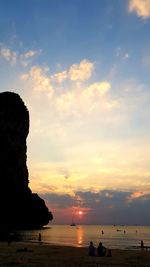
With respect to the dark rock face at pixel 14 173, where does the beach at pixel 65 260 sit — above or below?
below

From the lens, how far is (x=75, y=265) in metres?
32.2

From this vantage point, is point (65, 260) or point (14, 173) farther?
point (14, 173)

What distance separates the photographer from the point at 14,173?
176 m

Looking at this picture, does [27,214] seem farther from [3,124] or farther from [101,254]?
[101,254]

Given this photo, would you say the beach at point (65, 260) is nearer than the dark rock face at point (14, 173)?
Yes

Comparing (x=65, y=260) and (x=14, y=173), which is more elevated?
(x=14, y=173)

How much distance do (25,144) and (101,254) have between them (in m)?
156

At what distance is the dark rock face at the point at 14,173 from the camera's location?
17150 cm

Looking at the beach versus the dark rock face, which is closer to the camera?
the beach

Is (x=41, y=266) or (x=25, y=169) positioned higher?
(x=25, y=169)

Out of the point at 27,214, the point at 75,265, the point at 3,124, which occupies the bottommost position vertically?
the point at 75,265

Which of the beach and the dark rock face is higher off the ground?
the dark rock face

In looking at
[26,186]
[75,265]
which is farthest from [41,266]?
[26,186]

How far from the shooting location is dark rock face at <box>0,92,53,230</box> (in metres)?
172
